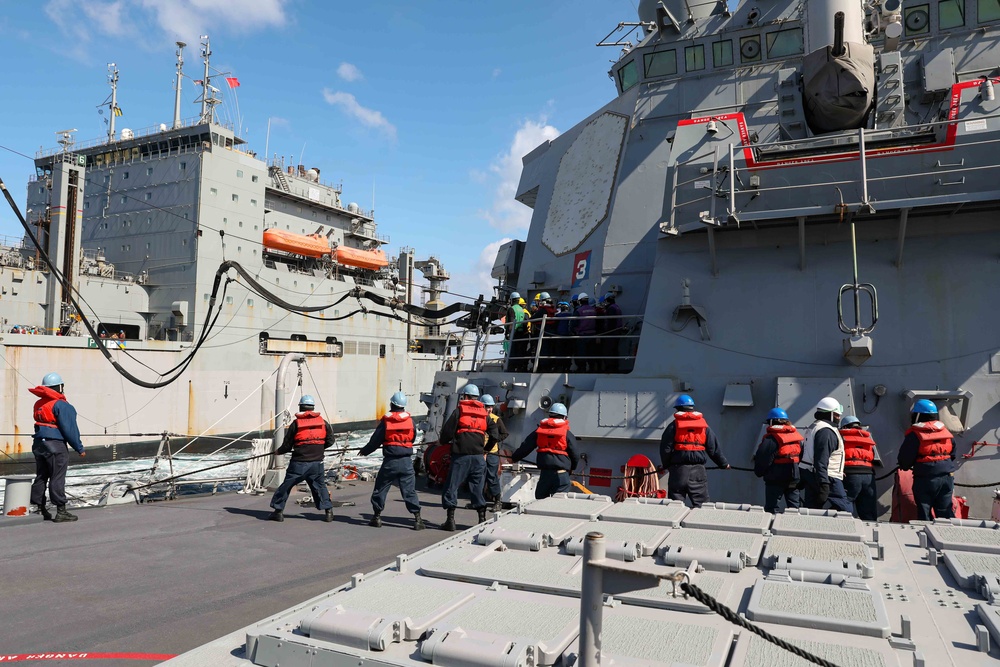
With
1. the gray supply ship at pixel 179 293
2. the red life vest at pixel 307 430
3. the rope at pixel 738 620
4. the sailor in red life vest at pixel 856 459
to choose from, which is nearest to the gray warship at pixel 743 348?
the rope at pixel 738 620

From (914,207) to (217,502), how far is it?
841cm

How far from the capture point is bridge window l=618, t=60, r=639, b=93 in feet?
38.2

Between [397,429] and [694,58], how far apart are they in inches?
304

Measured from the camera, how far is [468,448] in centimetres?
691

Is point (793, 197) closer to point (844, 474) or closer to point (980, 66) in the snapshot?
point (844, 474)

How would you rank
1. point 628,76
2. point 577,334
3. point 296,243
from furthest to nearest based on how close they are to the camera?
point 296,243 < point 628,76 < point 577,334

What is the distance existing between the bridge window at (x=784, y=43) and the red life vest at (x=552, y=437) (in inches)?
287

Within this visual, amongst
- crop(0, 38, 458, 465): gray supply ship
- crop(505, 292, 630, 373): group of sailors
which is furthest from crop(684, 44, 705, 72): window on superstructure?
crop(0, 38, 458, 465): gray supply ship

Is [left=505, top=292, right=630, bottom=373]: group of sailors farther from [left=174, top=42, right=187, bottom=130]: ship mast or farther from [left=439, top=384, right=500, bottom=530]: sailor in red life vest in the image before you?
[left=174, top=42, right=187, bottom=130]: ship mast

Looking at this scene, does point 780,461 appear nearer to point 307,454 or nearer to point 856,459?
point 856,459

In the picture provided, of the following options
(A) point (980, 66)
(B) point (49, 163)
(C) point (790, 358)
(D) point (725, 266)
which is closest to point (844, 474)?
(C) point (790, 358)

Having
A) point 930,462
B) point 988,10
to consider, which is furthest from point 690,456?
point 988,10

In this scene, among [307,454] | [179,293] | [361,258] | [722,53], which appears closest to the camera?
[307,454]

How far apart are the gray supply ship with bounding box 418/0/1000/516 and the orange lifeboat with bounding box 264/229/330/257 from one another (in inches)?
1007
